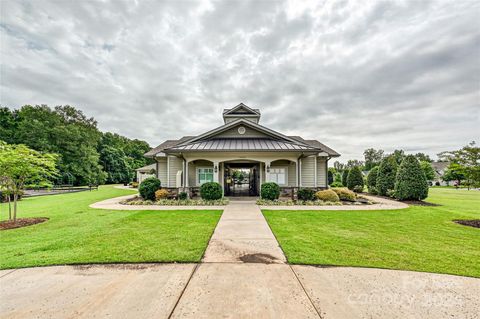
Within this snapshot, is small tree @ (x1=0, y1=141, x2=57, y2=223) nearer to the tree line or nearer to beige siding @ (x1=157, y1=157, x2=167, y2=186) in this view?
beige siding @ (x1=157, y1=157, x2=167, y2=186)

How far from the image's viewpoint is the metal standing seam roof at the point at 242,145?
13.4m

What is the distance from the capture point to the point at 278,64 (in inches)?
632

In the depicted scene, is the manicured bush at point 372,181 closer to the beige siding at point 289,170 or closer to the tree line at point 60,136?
the beige siding at point 289,170

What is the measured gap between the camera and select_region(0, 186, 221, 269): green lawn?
4.38m

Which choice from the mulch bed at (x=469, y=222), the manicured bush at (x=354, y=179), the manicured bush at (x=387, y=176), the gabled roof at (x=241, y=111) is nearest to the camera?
the mulch bed at (x=469, y=222)

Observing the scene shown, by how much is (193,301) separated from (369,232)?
20.0ft

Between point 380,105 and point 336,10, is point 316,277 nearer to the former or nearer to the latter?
point 336,10

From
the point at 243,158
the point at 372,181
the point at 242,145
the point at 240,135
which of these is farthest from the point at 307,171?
the point at 372,181

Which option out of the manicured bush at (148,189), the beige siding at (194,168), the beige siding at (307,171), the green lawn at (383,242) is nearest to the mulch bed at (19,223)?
the manicured bush at (148,189)

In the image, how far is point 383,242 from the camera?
552cm

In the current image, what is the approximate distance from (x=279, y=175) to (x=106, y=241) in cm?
1209

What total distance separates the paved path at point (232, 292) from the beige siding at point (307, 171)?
484 inches

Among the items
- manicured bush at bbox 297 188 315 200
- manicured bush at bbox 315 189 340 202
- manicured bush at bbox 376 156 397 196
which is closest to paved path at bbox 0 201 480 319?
manicured bush at bbox 297 188 315 200

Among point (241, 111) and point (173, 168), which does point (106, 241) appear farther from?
point (241, 111)
